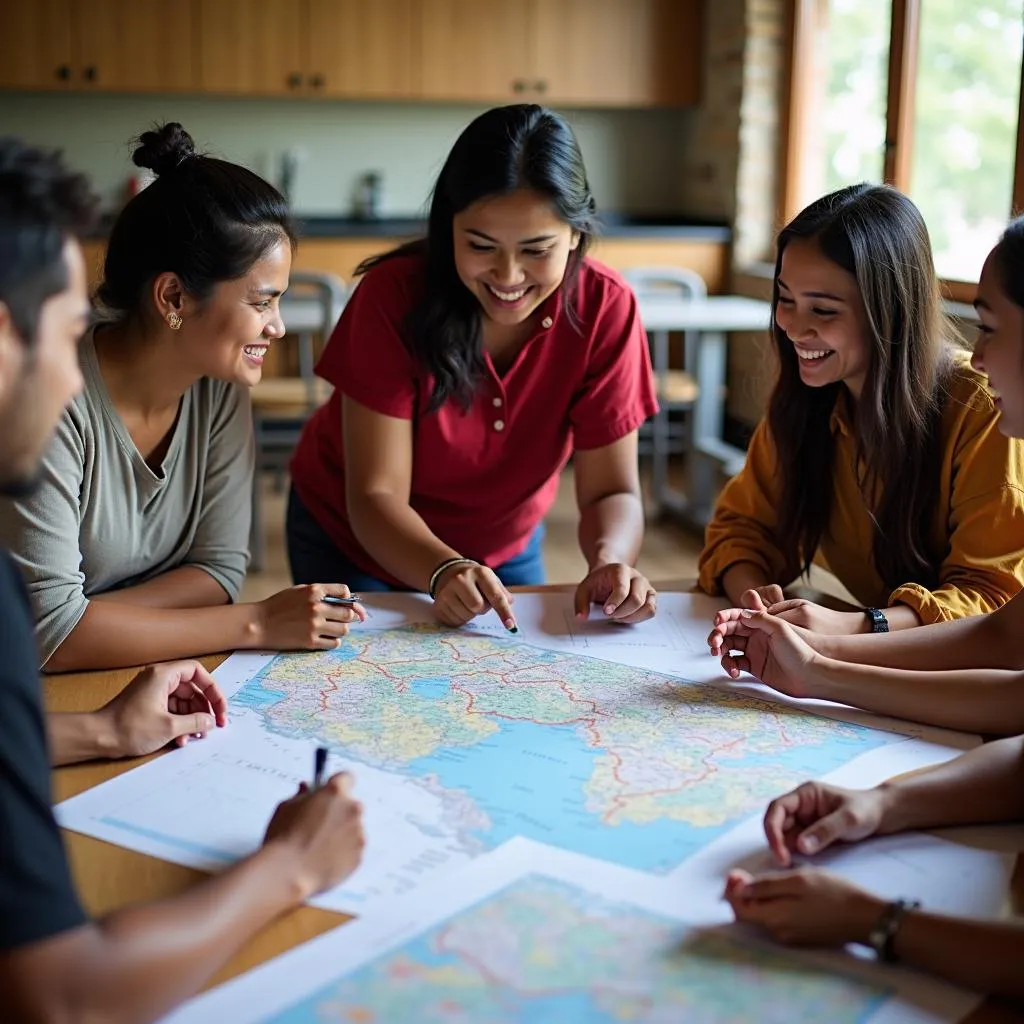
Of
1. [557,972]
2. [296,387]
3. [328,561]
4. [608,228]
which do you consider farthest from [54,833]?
[608,228]

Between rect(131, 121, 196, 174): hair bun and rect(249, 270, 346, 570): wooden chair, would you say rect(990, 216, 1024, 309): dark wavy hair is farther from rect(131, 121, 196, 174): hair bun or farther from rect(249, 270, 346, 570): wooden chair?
rect(249, 270, 346, 570): wooden chair

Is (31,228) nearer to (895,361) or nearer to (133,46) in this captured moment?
(895,361)

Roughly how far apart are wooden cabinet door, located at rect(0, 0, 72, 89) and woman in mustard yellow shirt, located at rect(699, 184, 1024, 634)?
468 cm

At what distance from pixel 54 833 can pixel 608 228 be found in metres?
5.38

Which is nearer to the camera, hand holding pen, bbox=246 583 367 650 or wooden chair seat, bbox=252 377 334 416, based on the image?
hand holding pen, bbox=246 583 367 650

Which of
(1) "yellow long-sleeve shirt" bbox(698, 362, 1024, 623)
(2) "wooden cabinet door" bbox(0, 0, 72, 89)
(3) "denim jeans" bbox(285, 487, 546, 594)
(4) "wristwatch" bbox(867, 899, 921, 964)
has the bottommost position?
(3) "denim jeans" bbox(285, 487, 546, 594)

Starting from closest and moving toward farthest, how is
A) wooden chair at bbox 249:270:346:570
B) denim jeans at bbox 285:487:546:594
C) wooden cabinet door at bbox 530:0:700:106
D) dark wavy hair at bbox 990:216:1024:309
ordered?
dark wavy hair at bbox 990:216:1024:309 < denim jeans at bbox 285:487:546:594 < wooden chair at bbox 249:270:346:570 < wooden cabinet door at bbox 530:0:700:106

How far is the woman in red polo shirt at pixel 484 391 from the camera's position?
5.96ft

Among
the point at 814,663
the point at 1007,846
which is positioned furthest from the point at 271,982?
the point at 814,663

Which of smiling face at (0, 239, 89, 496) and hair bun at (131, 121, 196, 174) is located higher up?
hair bun at (131, 121, 196, 174)

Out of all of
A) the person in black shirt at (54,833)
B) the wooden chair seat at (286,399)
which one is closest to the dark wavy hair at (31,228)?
the person in black shirt at (54,833)

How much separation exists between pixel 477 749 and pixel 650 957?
389mm

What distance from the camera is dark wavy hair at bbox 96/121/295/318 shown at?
1.64 meters

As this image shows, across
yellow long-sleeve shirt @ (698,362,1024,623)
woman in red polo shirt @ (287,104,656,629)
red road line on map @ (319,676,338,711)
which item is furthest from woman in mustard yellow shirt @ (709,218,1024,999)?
red road line on map @ (319,676,338,711)
